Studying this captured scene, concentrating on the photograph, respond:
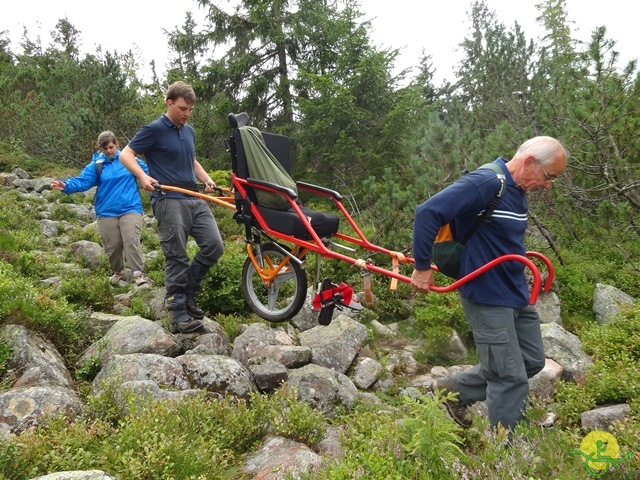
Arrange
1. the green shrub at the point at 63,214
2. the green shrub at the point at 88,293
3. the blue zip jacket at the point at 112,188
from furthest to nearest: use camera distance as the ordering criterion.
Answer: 1. the green shrub at the point at 63,214
2. the blue zip jacket at the point at 112,188
3. the green shrub at the point at 88,293

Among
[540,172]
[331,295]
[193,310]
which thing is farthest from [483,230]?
[193,310]

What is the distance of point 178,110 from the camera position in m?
4.73

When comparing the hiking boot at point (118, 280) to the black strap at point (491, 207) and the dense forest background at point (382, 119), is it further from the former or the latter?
the black strap at point (491, 207)

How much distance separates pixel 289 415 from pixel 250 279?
83.0 inches

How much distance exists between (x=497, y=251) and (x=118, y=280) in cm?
546

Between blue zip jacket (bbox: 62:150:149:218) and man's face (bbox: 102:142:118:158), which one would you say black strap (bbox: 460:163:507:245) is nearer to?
blue zip jacket (bbox: 62:150:149:218)

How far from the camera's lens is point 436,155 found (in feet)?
27.5

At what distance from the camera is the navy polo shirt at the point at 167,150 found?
4.71m

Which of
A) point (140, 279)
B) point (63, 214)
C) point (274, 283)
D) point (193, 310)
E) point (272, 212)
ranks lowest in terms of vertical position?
point (193, 310)

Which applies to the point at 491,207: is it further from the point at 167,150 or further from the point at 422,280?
the point at 167,150

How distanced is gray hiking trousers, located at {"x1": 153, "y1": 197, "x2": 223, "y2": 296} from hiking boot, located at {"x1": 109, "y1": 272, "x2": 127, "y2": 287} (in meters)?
2.02

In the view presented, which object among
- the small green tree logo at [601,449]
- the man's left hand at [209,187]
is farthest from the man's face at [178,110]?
the small green tree logo at [601,449]

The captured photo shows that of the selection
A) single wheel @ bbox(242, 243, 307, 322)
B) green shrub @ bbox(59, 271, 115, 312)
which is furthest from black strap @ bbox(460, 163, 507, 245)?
green shrub @ bbox(59, 271, 115, 312)

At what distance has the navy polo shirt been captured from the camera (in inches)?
185
